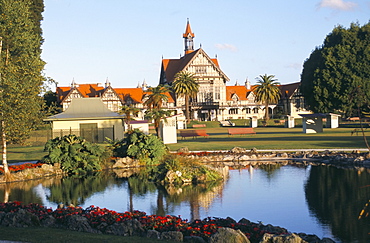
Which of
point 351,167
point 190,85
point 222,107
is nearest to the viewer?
point 351,167

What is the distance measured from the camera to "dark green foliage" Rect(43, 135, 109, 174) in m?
26.9

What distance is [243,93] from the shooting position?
98938mm

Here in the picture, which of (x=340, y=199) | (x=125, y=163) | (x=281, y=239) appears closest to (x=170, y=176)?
(x=125, y=163)

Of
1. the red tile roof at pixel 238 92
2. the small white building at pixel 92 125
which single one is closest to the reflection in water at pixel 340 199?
the small white building at pixel 92 125

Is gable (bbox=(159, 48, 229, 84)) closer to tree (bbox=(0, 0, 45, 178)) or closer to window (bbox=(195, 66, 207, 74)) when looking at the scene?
window (bbox=(195, 66, 207, 74))

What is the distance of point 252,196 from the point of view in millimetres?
18906

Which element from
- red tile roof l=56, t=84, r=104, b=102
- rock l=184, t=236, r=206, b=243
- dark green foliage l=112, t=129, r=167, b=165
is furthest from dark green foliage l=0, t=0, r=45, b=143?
red tile roof l=56, t=84, r=104, b=102

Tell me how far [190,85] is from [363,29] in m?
27.0

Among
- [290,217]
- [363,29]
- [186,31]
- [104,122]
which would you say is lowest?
[290,217]

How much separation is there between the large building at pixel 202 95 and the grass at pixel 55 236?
246ft

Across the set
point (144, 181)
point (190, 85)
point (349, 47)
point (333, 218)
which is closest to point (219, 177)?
point (144, 181)

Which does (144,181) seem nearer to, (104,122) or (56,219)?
(56,219)

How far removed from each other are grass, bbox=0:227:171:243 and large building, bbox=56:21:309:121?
74.9 metres

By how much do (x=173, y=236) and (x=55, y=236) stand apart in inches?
98.3
